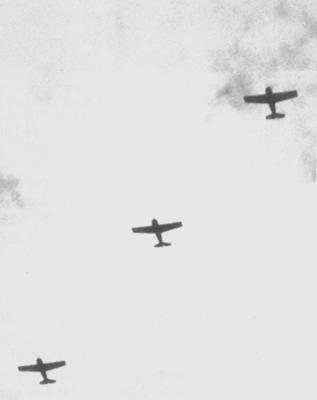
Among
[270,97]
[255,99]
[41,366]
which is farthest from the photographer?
[41,366]

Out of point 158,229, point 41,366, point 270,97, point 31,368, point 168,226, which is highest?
point 270,97

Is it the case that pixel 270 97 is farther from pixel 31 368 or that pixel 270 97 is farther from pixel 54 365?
pixel 31 368

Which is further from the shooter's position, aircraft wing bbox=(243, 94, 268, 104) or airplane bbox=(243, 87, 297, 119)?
aircraft wing bbox=(243, 94, 268, 104)

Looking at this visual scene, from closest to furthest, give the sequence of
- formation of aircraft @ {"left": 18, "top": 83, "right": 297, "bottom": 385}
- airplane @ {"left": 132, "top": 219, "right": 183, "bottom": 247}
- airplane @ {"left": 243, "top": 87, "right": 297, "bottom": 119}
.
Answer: airplane @ {"left": 243, "top": 87, "right": 297, "bottom": 119} < formation of aircraft @ {"left": 18, "top": 83, "right": 297, "bottom": 385} < airplane @ {"left": 132, "top": 219, "right": 183, "bottom": 247}

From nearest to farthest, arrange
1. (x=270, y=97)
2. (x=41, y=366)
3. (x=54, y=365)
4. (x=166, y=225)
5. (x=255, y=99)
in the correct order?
(x=270, y=97) < (x=255, y=99) < (x=166, y=225) < (x=54, y=365) < (x=41, y=366)

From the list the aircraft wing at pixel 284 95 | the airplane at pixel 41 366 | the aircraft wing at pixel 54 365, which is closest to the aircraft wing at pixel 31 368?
the airplane at pixel 41 366

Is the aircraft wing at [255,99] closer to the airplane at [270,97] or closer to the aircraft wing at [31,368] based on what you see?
the airplane at [270,97]

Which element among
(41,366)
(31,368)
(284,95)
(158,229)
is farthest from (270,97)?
(31,368)

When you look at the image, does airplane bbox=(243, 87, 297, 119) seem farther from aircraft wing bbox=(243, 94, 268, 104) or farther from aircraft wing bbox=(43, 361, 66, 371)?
aircraft wing bbox=(43, 361, 66, 371)

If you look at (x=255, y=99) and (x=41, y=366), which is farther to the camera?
(x=41, y=366)

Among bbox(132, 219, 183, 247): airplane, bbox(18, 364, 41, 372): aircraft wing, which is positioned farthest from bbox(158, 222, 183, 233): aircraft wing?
bbox(18, 364, 41, 372): aircraft wing

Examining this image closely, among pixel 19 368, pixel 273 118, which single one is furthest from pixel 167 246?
pixel 19 368

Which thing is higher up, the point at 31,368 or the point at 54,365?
the point at 54,365
